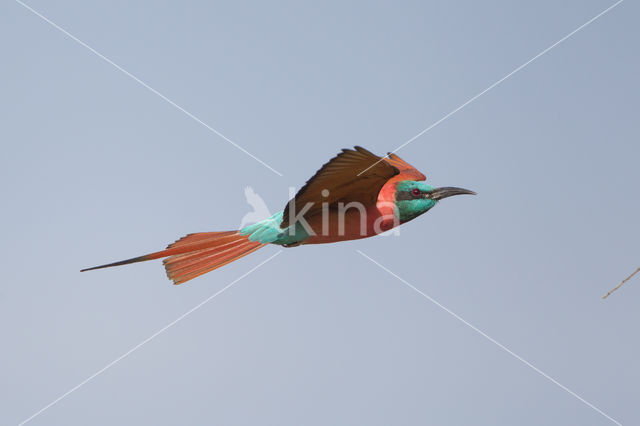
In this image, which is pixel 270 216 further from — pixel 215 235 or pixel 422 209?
pixel 422 209

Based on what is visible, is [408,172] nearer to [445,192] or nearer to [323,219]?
[445,192]

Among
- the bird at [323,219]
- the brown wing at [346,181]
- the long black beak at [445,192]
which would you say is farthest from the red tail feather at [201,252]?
the long black beak at [445,192]

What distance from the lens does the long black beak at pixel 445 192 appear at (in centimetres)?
352

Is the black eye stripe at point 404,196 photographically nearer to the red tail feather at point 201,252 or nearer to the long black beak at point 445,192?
the long black beak at point 445,192

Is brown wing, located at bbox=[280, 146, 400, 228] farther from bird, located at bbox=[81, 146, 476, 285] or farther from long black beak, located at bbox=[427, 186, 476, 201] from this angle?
long black beak, located at bbox=[427, 186, 476, 201]

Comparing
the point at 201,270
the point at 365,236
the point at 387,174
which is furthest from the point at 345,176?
the point at 201,270

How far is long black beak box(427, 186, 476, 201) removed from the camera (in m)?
3.52

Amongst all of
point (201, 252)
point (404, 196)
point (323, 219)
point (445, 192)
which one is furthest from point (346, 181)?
point (201, 252)

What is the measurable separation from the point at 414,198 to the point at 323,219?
0.57m

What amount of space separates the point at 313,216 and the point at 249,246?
0.42 metres

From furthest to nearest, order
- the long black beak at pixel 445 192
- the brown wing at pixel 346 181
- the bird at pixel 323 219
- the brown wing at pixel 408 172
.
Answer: the brown wing at pixel 408 172, the long black beak at pixel 445 192, the bird at pixel 323 219, the brown wing at pixel 346 181

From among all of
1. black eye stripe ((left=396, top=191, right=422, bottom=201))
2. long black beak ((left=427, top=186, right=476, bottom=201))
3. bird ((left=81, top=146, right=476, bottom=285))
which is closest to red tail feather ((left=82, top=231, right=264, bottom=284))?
bird ((left=81, top=146, right=476, bottom=285))

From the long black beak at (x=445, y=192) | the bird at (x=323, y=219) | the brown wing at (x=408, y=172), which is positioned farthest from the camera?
the brown wing at (x=408, y=172)

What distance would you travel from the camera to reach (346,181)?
3066mm
